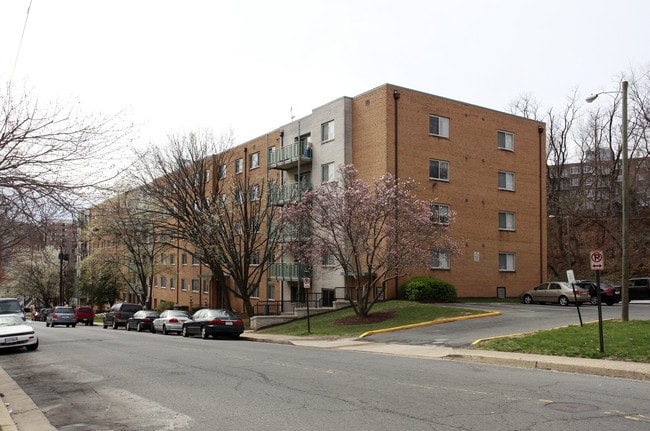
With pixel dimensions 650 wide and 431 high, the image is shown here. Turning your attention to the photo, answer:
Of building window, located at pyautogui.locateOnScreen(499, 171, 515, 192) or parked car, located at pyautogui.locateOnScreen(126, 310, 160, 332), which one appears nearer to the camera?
parked car, located at pyautogui.locateOnScreen(126, 310, 160, 332)

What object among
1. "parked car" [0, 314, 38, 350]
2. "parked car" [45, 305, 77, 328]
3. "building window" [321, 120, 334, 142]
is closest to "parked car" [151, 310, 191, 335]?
"parked car" [0, 314, 38, 350]

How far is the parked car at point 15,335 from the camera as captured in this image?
1956 centimetres

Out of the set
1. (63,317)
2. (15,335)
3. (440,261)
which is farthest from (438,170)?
(63,317)

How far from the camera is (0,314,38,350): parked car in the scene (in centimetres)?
1956

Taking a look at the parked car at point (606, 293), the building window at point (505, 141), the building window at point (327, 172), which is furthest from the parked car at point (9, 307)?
the parked car at point (606, 293)

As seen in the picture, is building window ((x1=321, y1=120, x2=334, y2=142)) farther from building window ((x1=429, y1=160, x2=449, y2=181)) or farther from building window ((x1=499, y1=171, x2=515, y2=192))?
building window ((x1=499, y1=171, x2=515, y2=192))

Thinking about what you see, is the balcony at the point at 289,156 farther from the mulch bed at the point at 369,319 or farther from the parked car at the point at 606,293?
the parked car at the point at 606,293

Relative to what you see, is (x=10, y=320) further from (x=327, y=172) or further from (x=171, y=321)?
(x=327, y=172)

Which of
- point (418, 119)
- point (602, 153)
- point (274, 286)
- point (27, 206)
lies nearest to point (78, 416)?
point (27, 206)

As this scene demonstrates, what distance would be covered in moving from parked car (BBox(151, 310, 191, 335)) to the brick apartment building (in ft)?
23.1

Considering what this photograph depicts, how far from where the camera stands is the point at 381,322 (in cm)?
2519

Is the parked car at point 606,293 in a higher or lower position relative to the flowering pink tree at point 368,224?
lower

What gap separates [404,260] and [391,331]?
3.39 meters

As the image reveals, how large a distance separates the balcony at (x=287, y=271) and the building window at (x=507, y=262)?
471 inches
